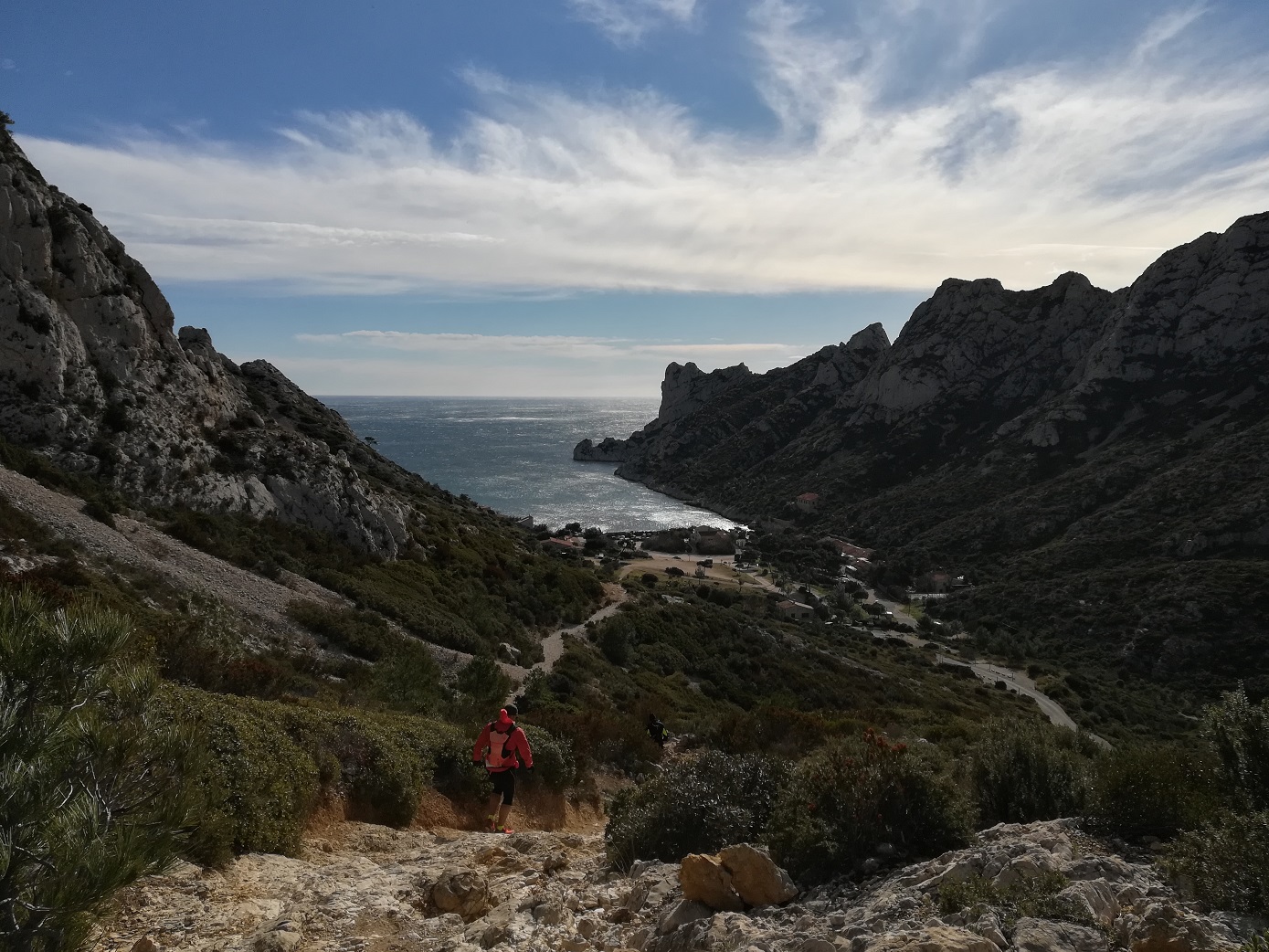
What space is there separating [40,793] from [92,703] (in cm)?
94

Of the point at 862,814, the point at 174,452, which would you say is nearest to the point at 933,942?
the point at 862,814

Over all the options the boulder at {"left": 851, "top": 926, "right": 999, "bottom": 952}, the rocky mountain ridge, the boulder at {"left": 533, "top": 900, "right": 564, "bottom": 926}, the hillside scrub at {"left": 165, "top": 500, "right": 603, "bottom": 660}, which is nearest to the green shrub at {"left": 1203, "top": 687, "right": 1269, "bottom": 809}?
the boulder at {"left": 851, "top": 926, "right": 999, "bottom": 952}

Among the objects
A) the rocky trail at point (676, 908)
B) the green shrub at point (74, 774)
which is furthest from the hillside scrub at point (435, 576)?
the green shrub at point (74, 774)

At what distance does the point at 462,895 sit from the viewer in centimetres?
519

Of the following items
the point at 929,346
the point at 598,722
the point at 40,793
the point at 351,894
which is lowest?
the point at 598,722

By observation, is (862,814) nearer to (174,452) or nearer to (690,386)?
(174,452)

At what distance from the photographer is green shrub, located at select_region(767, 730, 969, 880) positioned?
210 inches

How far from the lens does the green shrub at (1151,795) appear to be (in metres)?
5.28

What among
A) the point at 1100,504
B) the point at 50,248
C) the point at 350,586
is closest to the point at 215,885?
the point at 350,586

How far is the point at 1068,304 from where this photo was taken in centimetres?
10269

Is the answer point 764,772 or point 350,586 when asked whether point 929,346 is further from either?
point 764,772

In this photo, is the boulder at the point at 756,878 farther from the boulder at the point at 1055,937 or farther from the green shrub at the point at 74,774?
the green shrub at the point at 74,774

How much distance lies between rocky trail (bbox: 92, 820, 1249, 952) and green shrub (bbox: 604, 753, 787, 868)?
0.44m

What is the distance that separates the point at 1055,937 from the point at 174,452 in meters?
28.1
